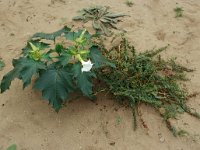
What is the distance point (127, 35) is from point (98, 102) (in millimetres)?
1082

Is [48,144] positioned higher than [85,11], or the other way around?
[85,11]

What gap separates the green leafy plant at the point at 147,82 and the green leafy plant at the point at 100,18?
608 millimetres

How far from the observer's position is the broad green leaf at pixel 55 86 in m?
2.73

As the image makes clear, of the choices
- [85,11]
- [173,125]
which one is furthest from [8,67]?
[173,125]

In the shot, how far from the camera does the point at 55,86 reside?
273 cm

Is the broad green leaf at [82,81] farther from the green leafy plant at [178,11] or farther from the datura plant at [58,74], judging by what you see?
the green leafy plant at [178,11]

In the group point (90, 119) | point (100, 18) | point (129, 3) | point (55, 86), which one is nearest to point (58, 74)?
point (55, 86)

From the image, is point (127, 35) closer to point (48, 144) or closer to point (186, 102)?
point (186, 102)

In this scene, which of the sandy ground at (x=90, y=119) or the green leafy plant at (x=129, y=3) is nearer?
the sandy ground at (x=90, y=119)

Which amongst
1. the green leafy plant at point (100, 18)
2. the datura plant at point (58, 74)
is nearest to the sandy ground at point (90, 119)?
the green leafy plant at point (100, 18)

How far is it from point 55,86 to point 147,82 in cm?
101

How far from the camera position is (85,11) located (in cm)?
429

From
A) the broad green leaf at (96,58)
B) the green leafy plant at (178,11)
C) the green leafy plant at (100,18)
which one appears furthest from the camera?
the green leafy plant at (178,11)

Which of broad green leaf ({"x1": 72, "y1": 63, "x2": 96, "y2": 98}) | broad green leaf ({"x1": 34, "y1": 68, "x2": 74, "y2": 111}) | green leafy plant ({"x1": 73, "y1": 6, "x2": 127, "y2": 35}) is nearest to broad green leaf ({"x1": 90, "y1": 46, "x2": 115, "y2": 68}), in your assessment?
broad green leaf ({"x1": 72, "y1": 63, "x2": 96, "y2": 98})
